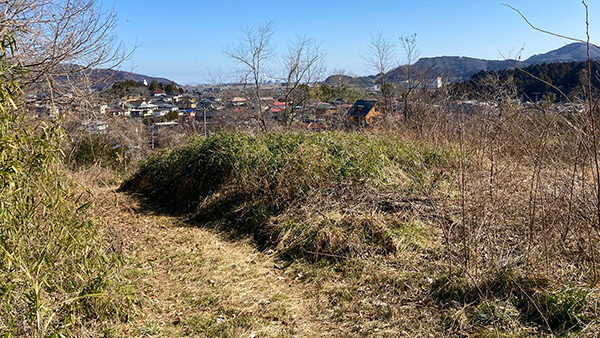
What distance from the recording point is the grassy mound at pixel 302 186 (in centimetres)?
375

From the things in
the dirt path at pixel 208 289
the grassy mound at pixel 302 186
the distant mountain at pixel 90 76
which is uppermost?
the distant mountain at pixel 90 76

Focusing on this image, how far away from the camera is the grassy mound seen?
3.75m

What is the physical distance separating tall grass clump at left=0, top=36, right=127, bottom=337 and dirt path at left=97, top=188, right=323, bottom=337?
353 millimetres

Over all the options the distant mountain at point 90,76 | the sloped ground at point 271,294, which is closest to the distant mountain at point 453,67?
the distant mountain at point 90,76

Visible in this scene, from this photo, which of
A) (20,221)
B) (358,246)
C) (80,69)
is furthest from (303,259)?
(80,69)

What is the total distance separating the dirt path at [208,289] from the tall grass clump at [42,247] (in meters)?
0.35

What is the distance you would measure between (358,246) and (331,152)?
65.3 inches

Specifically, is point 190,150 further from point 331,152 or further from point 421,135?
point 421,135

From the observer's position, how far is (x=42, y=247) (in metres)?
2.14

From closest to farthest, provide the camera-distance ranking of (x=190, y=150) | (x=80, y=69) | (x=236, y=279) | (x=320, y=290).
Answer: (x=320, y=290), (x=236, y=279), (x=80, y=69), (x=190, y=150)

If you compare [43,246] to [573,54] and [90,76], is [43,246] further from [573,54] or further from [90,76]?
[573,54]

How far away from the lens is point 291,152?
5004 mm

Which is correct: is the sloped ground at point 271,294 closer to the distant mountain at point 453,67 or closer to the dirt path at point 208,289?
the dirt path at point 208,289

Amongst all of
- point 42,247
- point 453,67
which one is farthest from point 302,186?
point 453,67
